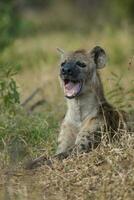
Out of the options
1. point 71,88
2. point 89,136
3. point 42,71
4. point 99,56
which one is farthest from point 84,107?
point 42,71

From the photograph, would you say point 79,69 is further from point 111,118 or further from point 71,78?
point 111,118

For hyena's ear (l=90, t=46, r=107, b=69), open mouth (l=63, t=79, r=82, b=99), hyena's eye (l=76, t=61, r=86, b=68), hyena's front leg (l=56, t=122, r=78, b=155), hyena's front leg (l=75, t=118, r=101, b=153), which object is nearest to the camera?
hyena's front leg (l=75, t=118, r=101, b=153)

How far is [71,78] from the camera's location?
8.32 m

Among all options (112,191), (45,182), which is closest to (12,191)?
(45,182)

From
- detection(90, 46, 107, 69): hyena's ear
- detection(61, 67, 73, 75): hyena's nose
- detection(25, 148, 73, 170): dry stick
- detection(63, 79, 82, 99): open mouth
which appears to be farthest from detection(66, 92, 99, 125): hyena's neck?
detection(25, 148, 73, 170): dry stick

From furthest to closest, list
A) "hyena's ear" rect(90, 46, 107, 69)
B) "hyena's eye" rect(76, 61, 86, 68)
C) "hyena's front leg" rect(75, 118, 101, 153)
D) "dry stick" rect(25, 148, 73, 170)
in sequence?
"hyena's ear" rect(90, 46, 107, 69) → "hyena's eye" rect(76, 61, 86, 68) → "hyena's front leg" rect(75, 118, 101, 153) → "dry stick" rect(25, 148, 73, 170)

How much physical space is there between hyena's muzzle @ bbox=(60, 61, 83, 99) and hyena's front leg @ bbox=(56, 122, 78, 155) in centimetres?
37

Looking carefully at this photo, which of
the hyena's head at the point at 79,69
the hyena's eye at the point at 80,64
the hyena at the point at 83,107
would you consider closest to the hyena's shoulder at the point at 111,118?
the hyena at the point at 83,107

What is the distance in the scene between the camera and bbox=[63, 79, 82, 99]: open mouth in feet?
27.0

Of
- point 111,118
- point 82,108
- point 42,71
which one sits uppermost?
point 42,71

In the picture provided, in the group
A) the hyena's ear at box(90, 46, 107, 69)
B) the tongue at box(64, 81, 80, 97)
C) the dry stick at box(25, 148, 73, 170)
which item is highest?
the hyena's ear at box(90, 46, 107, 69)

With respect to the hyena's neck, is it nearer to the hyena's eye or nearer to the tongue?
the tongue

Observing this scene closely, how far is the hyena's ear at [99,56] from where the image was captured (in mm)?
8641

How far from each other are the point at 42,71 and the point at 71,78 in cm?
491
